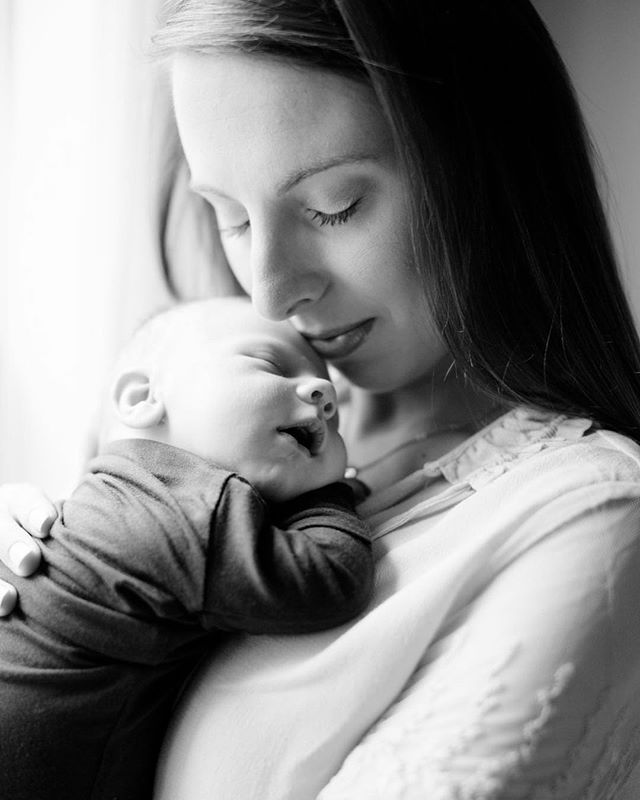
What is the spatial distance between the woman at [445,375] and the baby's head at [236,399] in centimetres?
6

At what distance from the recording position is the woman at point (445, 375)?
37.6 inches

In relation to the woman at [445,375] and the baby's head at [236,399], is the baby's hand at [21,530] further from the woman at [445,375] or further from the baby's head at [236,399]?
the baby's head at [236,399]

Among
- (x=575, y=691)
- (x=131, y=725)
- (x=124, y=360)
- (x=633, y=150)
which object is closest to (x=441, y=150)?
(x=124, y=360)

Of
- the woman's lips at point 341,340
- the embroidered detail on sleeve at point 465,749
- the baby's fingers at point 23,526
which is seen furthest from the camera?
the woman's lips at point 341,340

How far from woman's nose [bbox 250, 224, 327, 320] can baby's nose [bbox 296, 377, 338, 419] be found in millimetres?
110

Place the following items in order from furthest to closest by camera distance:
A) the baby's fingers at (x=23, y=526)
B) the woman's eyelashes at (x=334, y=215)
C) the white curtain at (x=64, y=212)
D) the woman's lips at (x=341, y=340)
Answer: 1. the white curtain at (x=64, y=212)
2. the woman's lips at (x=341, y=340)
3. the woman's eyelashes at (x=334, y=215)
4. the baby's fingers at (x=23, y=526)

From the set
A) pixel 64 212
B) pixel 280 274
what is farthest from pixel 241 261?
pixel 64 212

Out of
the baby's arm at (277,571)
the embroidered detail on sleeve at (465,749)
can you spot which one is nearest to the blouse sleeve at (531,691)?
the embroidered detail on sleeve at (465,749)

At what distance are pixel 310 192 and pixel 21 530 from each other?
1.66 feet

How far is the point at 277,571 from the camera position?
37.5 inches

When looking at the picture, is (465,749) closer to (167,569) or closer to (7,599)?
(167,569)

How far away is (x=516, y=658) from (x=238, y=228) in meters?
0.65

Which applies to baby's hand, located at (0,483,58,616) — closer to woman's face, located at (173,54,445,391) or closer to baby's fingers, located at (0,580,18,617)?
baby's fingers, located at (0,580,18,617)

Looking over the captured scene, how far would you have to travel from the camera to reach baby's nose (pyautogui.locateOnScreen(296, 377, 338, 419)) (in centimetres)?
109
